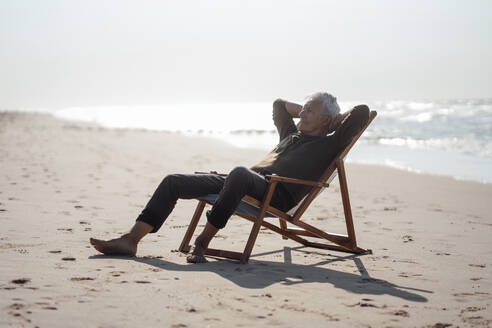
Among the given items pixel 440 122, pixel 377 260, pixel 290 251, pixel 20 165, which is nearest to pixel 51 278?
pixel 290 251

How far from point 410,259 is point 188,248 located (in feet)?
5.39

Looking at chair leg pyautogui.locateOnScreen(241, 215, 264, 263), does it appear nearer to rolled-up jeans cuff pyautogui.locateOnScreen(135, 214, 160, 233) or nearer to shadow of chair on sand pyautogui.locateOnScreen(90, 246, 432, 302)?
shadow of chair on sand pyautogui.locateOnScreen(90, 246, 432, 302)

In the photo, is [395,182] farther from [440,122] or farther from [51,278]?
[440,122]

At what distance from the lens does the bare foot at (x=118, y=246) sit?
4.14 m

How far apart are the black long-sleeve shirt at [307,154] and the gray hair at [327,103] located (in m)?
0.18

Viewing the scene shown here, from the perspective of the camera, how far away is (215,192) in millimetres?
4387

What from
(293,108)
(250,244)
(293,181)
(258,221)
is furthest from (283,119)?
(250,244)

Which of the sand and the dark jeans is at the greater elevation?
the dark jeans

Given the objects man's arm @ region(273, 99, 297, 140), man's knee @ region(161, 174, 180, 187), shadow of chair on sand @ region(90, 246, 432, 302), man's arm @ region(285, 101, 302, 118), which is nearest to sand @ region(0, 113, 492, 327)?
shadow of chair on sand @ region(90, 246, 432, 302)

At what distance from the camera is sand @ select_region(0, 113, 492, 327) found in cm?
299

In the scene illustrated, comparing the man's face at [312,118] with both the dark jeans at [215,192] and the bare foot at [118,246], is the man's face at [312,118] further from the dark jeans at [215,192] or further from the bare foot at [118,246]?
the bare foot at [118,246]

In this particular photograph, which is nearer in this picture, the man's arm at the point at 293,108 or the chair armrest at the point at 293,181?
the chair armrest at the point at 293,181

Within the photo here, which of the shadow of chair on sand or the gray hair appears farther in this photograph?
the gray hair

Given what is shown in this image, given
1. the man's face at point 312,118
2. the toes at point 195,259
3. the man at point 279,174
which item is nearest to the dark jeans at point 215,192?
the man at point 279,174
